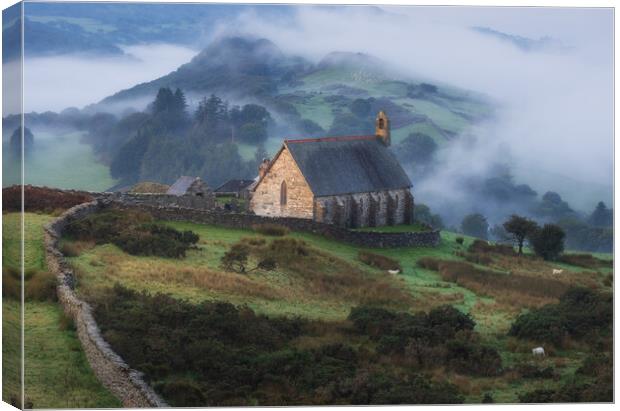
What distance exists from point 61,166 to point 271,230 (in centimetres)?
498

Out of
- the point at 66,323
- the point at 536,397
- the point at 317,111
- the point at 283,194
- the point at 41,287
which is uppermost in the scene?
the point at 317,111

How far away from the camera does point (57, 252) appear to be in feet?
108

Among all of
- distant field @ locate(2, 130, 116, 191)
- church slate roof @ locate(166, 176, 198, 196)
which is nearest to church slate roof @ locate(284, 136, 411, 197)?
church slate roof @ locate(166, 176, 198, 196)

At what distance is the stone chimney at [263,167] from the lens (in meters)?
37.1

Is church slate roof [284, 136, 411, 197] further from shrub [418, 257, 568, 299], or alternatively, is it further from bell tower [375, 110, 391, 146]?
shrub [418, 257, 568, 299]

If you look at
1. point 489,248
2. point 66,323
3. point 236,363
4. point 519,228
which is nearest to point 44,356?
point 66,323

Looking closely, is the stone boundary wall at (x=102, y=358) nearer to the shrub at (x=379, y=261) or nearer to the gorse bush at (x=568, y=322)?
the shrub at (x=379, y=261)

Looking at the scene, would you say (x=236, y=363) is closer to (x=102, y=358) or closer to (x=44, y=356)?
(x=102, y=358)

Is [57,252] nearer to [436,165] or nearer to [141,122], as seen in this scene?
[141,122]

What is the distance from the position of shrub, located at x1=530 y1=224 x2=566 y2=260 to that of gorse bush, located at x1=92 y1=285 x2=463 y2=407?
231 inches

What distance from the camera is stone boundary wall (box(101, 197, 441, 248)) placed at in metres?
36.1

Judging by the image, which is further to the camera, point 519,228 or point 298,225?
point 298,225

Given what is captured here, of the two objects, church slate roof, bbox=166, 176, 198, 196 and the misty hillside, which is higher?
the misty hillside

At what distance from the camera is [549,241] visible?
3562 centimetres
